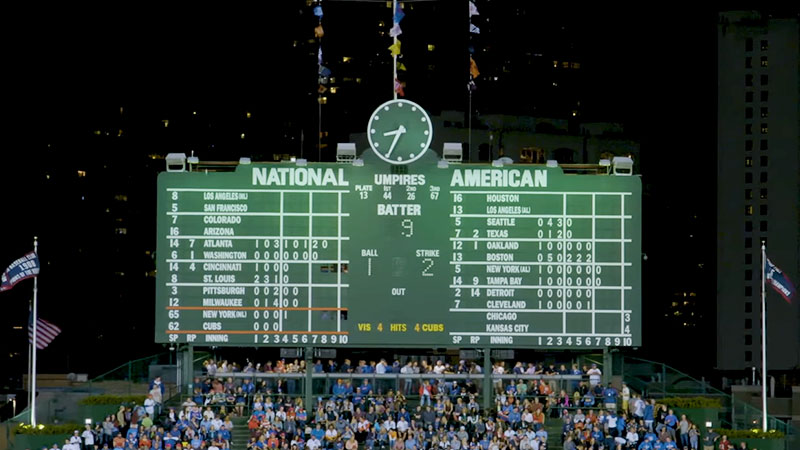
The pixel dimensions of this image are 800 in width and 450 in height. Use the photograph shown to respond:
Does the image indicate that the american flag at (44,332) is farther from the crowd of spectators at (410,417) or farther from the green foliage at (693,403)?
the green foliage at (693,403)

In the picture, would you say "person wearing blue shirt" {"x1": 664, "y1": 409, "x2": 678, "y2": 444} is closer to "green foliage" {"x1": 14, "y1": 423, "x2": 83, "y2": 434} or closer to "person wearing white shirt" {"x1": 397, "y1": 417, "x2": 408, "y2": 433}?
"person wearing white shirt" {"x1": 397, "y1": 417, "x2": 408, "y2": 433}

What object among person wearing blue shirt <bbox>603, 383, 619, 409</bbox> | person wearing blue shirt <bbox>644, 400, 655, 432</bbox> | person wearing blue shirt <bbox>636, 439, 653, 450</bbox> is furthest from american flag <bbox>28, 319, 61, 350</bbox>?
person wearing blue shirt <bbox>636, 439, 653, 450</bbox>

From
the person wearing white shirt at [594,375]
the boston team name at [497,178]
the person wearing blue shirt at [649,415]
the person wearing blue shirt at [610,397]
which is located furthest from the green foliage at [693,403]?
the boston team name at [497,178]

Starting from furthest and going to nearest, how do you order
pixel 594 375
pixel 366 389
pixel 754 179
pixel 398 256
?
pixel 754 179
pixel 594 375
pixel 366 389
pixel 398 256

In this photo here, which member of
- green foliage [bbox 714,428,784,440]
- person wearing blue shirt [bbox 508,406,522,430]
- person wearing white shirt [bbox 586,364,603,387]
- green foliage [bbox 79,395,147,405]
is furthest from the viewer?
person wearing white shirt [bbox 586,364,603,387]

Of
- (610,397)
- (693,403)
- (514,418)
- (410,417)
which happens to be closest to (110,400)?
(410,417)

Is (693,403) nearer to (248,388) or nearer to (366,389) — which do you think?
(366,389)
